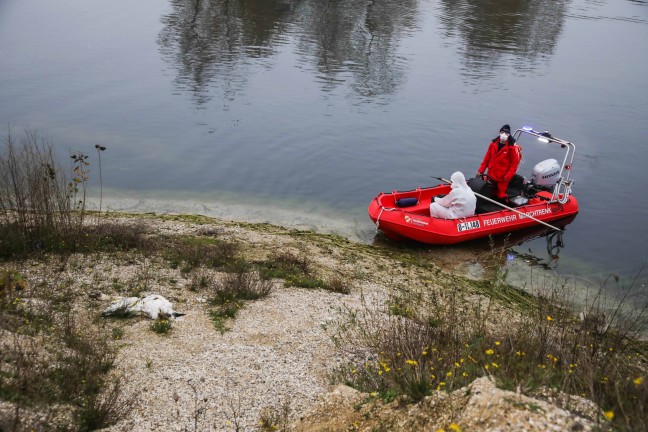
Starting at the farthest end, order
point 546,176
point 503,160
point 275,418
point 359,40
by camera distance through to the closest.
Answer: point 359,40
point 546,176
point 503,160
point 275,418

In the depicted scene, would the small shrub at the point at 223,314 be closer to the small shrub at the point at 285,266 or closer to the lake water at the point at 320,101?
the small shrub at the point at 285,266

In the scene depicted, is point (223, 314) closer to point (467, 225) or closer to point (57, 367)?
point (57, 367)

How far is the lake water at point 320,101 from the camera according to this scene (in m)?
18.5

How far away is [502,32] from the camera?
125 ft

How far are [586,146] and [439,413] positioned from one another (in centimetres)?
1979

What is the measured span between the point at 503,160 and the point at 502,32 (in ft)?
81.8

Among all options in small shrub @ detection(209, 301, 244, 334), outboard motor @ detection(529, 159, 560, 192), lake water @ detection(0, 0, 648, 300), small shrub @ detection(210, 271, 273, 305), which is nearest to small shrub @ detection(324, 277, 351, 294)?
small shrub @ detection(210, 271, 273, 305)

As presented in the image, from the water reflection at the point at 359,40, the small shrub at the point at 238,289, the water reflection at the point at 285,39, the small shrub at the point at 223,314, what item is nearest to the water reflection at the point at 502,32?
the water reflection at the point at 359,40

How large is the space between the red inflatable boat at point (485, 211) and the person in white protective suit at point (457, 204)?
0.19m

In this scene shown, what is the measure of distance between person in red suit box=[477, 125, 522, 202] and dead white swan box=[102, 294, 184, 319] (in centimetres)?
969

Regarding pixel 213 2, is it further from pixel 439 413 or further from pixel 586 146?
pixel 439 413

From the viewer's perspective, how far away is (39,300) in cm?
904

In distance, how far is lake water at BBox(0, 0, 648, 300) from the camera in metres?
18.5

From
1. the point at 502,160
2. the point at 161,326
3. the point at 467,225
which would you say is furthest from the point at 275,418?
the point at 502,160
